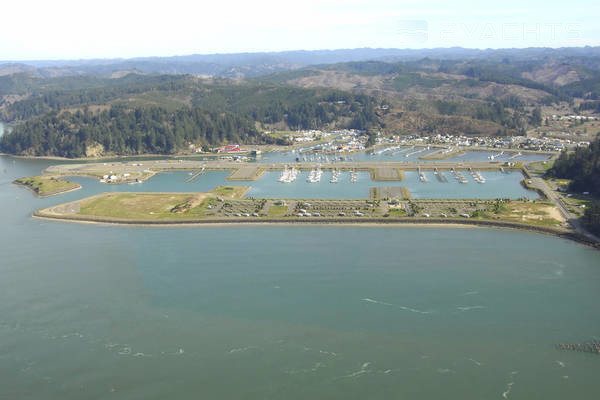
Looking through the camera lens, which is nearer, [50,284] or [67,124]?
[50,284]

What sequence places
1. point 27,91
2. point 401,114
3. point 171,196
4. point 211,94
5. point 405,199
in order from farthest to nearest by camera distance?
point 27,91, point 211,94, point 401,114, point 171,196, point 405,199

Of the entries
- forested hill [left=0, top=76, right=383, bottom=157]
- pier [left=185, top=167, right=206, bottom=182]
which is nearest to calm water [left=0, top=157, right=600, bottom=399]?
pier [left=185, top=167, right=206, bottom=182]

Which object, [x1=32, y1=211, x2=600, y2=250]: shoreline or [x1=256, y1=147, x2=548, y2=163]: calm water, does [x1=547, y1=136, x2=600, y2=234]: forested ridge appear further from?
[x1=256, y1=147, x2=548, y2=163]: calm water

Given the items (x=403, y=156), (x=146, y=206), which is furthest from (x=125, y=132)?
(x=403, y=156)

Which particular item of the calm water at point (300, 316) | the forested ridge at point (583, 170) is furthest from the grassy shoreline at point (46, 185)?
the forested ridge at point (583, 170)

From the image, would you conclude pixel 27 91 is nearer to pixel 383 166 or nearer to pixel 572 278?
pixel 383 166

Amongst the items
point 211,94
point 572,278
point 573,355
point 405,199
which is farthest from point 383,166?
point 211,94
